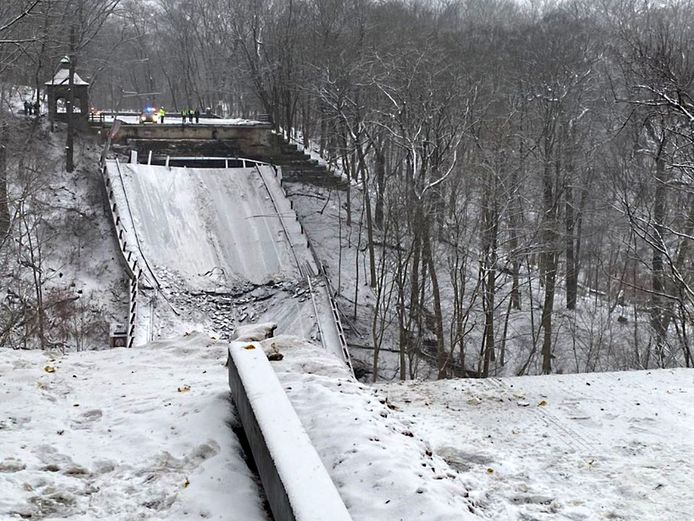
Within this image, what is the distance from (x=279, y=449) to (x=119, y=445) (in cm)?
187

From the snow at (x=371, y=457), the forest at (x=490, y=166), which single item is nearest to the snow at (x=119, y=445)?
the snow at (x=371, y=457)

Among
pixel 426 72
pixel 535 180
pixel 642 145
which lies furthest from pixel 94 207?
pixel 642 145

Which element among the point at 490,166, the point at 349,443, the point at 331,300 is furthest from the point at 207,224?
the point at 349,443

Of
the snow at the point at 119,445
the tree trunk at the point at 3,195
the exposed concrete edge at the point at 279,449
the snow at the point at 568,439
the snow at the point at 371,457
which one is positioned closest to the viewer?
the exposed concrete edge at the point at 279,449

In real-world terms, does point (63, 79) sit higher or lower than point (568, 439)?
higher

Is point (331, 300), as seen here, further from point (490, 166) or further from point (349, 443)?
point (349, 443)

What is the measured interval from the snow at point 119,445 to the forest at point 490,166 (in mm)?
8320

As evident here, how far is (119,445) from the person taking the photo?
21.0 feet

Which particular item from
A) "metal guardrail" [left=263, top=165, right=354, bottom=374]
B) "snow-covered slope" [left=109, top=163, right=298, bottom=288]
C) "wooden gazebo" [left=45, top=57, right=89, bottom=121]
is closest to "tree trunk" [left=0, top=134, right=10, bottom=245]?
"snow-covered slope" [left=109, top=163, right=298, bottom=288]

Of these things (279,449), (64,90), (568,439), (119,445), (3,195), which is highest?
(64,90)

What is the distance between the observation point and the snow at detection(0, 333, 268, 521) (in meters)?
5.46

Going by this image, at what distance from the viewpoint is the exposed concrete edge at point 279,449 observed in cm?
470

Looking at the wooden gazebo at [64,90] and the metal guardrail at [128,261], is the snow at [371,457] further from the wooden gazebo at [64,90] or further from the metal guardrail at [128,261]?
the wooden gazebo at [64,90]

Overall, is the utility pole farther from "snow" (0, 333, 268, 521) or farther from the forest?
"snow" (0, 333, 268, 521)
